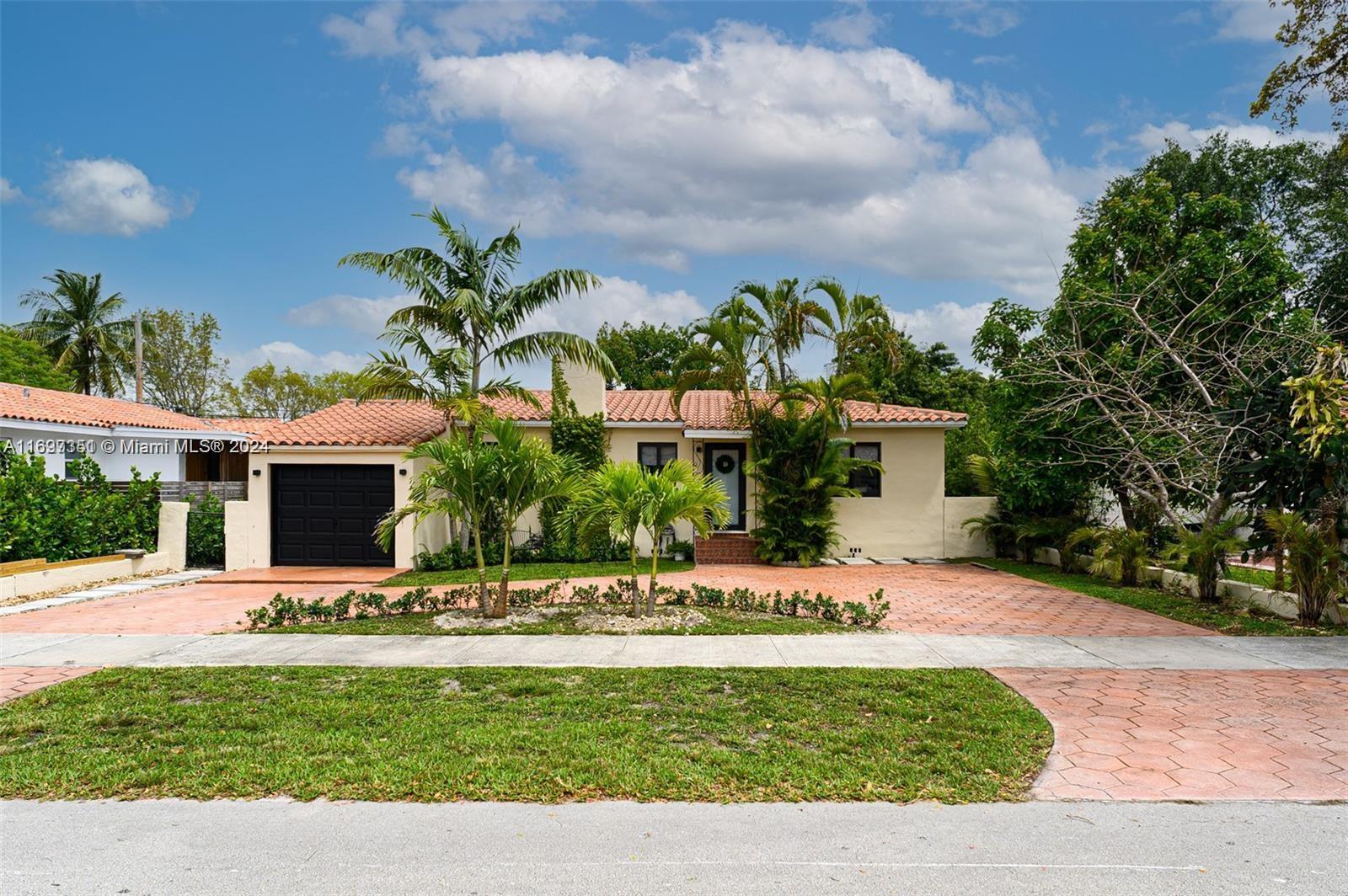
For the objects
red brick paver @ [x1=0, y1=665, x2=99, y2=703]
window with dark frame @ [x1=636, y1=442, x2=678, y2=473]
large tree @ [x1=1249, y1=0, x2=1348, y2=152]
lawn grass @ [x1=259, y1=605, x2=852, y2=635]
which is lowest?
lawn grass @ [x1=259, y1=605, x2=852, y2=635]

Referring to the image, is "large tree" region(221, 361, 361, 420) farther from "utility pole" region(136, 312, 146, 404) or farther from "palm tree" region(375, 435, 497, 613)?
"palm tree" region(375, 435, 497, 613)

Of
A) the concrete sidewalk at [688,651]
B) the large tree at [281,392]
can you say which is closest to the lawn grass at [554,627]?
the concrete sidewalk at [688,651]

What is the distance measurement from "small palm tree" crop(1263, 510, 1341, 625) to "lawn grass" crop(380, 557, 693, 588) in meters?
9.91

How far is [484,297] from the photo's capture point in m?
16.4

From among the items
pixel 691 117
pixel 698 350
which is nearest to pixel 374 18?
pixel 691 117

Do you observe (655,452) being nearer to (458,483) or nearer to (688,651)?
(458,483)

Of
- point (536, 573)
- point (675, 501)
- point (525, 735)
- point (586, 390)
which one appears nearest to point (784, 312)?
point (586, 390)

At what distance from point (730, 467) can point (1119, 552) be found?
29.3ft

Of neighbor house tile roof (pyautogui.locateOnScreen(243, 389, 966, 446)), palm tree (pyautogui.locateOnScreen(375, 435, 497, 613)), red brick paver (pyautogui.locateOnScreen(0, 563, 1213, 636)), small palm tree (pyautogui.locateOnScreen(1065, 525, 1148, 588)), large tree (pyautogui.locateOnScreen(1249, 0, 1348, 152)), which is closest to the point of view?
palm tree (pyautogui.locateOnScreen(375, 435, 497, 613))

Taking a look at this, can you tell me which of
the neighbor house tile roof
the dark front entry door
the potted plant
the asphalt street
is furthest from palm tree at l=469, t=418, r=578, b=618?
the dark front entry door

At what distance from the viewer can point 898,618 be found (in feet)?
34.1

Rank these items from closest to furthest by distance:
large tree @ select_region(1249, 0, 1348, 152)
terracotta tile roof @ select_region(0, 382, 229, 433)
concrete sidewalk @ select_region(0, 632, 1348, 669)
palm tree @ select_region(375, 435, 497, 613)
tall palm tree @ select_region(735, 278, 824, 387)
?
concrete sidewalk @ select_region(0, 632, 1348, 669) → palm tree @ select_region(375, 435, 497, 613) → large tree @ select_region(1249, 0, 1348, 152) → terracotta tile roof @ select_region(0, 382, 229, 433) → tall palm tree @ select_region(735, 278, 824, 387)

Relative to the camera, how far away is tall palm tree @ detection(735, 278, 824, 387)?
55.6 feet

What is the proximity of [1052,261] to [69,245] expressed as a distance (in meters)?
35.9
